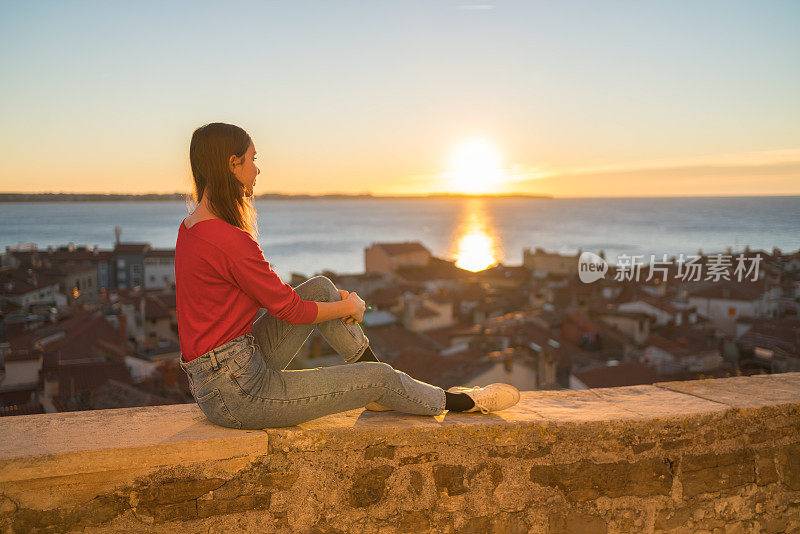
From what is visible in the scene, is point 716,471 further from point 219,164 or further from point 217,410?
point 219,164

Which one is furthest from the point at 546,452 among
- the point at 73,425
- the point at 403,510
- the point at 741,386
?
the point at 73,425

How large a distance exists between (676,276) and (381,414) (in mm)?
Answer: 34023

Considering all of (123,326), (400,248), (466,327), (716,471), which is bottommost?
(466,327)

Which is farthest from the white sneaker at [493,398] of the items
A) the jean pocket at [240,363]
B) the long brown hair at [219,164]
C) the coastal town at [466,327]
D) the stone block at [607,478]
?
the coastal town at [466,327]

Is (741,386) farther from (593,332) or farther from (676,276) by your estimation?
(676,276)

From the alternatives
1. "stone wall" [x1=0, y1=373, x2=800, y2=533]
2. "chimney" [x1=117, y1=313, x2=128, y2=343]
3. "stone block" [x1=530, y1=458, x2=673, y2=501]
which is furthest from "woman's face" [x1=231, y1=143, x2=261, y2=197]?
"chimney" [x1=117, y1=313, x2=128, y2=343]

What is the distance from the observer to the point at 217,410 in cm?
213

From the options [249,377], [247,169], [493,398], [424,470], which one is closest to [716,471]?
[493,398]

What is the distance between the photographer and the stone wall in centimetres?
194

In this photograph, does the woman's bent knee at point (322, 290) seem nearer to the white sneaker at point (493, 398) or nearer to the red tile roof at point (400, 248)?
the white sneaker at point (493, 398)

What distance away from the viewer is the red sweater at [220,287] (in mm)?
2070

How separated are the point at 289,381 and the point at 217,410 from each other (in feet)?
0.89

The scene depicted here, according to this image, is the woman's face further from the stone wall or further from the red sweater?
the stone wall

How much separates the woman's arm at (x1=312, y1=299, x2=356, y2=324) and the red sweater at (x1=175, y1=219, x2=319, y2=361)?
74 millimetres
